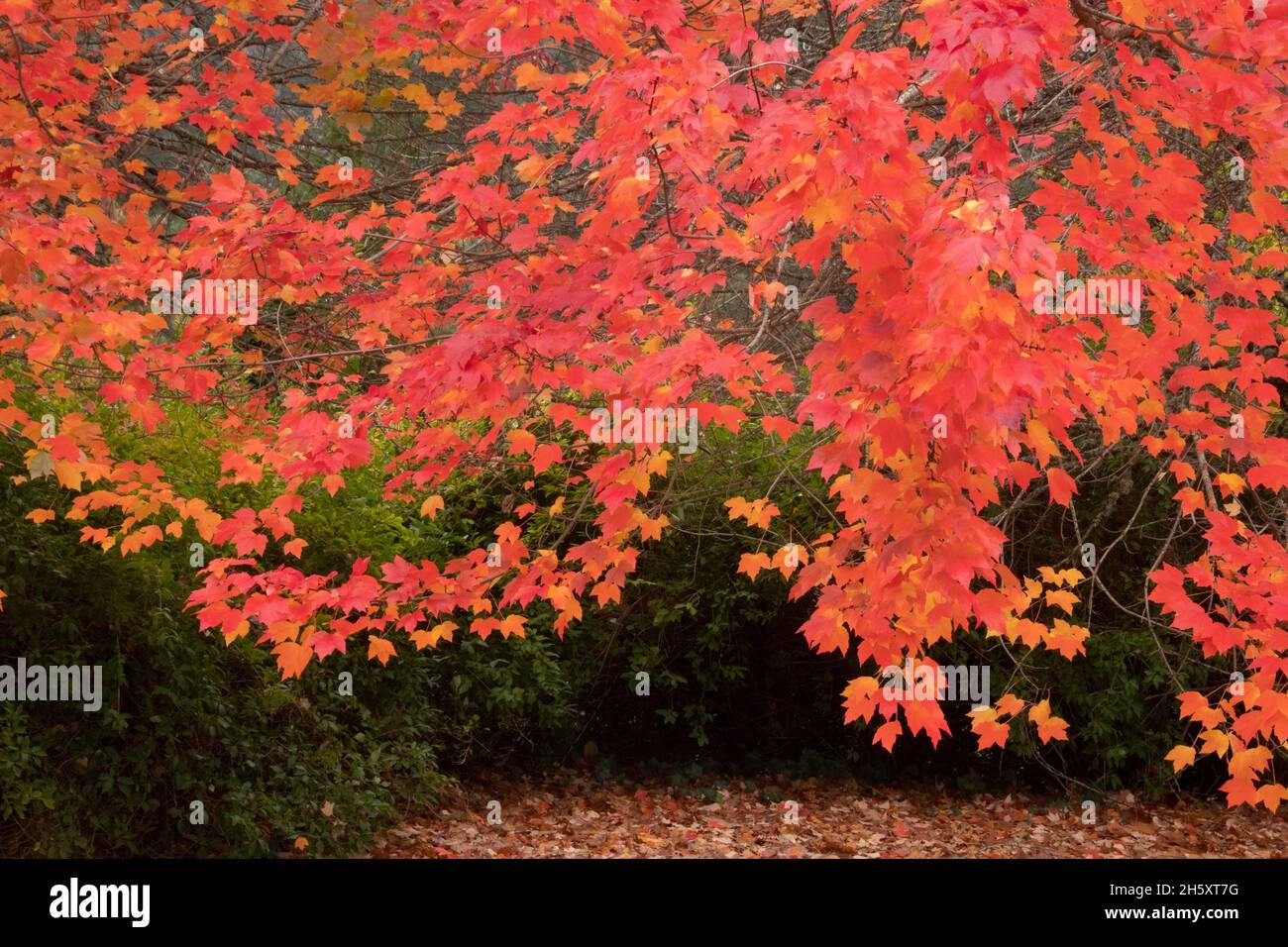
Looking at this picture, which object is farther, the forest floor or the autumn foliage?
the forest floor

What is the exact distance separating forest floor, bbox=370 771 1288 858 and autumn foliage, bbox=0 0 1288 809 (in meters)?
2.06

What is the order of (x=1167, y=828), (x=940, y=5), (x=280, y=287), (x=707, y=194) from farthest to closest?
(x=1167, y=828) < (x=280, y=287) < (x=707, y=194) < (x=940, y=5)

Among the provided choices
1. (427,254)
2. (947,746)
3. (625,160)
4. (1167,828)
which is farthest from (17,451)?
(1167,828)

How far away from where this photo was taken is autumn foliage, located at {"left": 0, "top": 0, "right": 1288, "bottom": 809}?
3207 millimetres

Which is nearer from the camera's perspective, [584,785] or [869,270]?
[869,270]

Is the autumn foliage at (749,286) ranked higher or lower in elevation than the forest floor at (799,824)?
higher

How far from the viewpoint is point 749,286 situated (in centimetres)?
505

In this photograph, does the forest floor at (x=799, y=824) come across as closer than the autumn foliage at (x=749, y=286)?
No

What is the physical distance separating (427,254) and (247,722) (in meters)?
2.38

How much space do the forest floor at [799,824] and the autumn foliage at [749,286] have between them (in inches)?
81.0

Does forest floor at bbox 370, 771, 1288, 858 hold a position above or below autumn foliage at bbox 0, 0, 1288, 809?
below

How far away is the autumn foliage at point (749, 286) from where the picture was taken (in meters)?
3.21

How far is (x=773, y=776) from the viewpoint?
8648 millimetres

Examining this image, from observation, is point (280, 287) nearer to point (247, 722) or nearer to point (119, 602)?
point (119, 602)
